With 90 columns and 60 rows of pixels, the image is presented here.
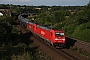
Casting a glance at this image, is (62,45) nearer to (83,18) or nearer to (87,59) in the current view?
(87,59)

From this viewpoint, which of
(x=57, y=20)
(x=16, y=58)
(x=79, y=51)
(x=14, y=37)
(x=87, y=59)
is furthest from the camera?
(x=57, y=20)

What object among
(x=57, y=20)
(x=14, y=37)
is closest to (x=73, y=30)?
(x=14, y=37)

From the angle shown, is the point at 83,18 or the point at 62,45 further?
the point at 83,18

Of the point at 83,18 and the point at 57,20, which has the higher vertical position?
the point at 83,18

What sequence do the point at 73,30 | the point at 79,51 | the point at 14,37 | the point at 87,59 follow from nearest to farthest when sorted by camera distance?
the point at 87,59
the point at 79,51
the point at 14,37
the point at 73,30

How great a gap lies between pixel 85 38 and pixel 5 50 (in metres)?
17.7

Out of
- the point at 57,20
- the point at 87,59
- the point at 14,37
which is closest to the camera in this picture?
the point at 87,59

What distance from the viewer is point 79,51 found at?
95.7 ft

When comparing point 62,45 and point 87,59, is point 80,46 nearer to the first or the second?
point 62,45

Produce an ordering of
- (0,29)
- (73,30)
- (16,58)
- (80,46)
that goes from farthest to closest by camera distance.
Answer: (73,30)
(0,29)
(80,46)
(16,58)

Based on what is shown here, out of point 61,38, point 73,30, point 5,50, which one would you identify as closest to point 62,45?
point 61,38

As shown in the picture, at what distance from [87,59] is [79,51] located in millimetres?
5354

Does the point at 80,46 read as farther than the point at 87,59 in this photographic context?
Yes

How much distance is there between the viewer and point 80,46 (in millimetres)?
31141
